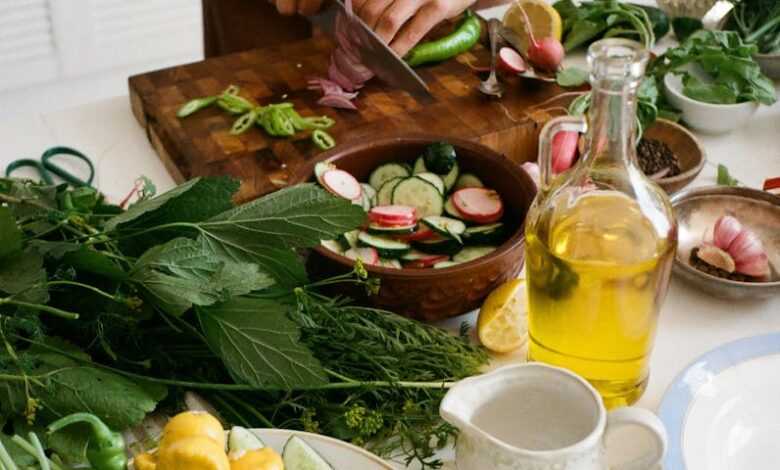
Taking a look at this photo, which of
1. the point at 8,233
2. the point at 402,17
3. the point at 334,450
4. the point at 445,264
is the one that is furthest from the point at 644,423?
the point at 402,17

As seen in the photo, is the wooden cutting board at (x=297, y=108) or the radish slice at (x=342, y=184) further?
the wooden cutting board at (x=297, y=108)

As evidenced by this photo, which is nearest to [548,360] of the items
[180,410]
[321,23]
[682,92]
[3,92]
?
[180,410]

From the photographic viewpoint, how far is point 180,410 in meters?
0.97

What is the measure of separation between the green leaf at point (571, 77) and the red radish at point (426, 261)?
49 centimetres

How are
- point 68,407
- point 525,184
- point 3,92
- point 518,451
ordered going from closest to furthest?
point 518,451, point 68,407, point 525,184, point 3,92

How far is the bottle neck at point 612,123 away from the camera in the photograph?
85 centimetres

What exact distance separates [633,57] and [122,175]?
0.80 meters

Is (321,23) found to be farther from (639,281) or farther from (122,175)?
(639,281)

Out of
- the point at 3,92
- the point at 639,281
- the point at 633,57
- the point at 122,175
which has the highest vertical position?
the point at 633,57

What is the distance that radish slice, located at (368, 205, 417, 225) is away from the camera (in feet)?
3.70

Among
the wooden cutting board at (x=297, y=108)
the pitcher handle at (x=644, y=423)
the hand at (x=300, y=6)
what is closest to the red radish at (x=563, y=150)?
the wooden cutting board at (x=297, y=108)

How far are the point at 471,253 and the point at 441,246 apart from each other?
3 cm

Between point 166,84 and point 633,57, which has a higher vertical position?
point 633,57

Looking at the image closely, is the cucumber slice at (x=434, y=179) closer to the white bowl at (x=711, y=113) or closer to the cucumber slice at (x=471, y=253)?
the cucumber slice at (x=471, y=253)
